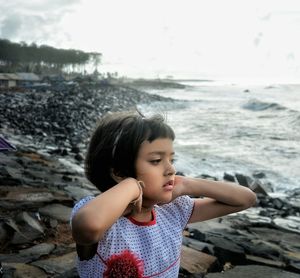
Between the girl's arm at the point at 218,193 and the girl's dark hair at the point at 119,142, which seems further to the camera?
the girl's arm at the point at 218,193

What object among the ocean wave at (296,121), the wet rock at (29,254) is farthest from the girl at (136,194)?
the ocean wave at (296,121)

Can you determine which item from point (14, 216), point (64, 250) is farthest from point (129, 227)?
point (14, 216)

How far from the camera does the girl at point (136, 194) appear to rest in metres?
1.52

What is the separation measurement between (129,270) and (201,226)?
3897 millimetres

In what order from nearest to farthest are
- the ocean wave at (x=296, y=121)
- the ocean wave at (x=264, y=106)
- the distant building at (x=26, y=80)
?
the ocean wave at (x=296, y=121) → the ocean wave at (x=264, y=106) → the distant building at (x=26, y=80)

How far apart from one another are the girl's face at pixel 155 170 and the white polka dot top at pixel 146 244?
0.45 ft

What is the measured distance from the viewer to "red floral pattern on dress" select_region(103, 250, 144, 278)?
1516 mm

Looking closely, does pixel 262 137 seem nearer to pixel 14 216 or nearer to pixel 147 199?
pixel 14 216

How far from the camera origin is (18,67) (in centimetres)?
8756

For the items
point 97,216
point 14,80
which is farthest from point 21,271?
point 14,80

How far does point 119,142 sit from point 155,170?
18 cm

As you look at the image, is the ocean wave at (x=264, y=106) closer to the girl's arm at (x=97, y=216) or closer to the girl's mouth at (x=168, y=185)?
the girl's mouth at (x=168, y=185)

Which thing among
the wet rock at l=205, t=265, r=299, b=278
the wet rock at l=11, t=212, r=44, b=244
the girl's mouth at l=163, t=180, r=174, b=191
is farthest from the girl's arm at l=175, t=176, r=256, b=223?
the wet rock at l=11, t=212, r=44, b=244

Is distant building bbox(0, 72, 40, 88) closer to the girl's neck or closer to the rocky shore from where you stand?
the rocky shore
